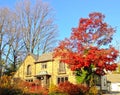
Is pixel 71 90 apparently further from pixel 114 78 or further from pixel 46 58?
pixel 114 78

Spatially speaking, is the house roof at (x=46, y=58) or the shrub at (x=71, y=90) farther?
the house roof at (x=46, y=58)

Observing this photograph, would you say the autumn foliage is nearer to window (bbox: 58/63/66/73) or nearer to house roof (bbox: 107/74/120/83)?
window (bbox: 58/63/66/73)

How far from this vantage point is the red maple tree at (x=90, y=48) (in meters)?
38.4

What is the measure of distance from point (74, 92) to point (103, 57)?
703 centimetres

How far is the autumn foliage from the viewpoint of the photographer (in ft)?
126

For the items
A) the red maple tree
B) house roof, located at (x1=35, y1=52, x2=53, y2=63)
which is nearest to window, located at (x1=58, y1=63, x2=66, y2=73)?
house roof, located at (x1=35, y1=52, x2=53, y2=63)

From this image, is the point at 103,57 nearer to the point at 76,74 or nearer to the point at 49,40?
the point at 76,74

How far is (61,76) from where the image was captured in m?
52.8

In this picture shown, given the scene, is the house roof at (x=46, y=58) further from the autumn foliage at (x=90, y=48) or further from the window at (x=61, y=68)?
the autumn foliage at (x=90, y=48)

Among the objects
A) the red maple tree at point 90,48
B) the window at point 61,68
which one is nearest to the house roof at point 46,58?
the window at point 61,68

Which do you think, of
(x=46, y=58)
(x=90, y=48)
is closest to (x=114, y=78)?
(x=46, y=58)

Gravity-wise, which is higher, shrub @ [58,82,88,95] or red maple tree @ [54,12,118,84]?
red maple tree @ [54,12,118,84]

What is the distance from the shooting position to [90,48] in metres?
38.7

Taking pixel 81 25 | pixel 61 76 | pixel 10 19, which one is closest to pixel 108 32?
pixel 81 25
